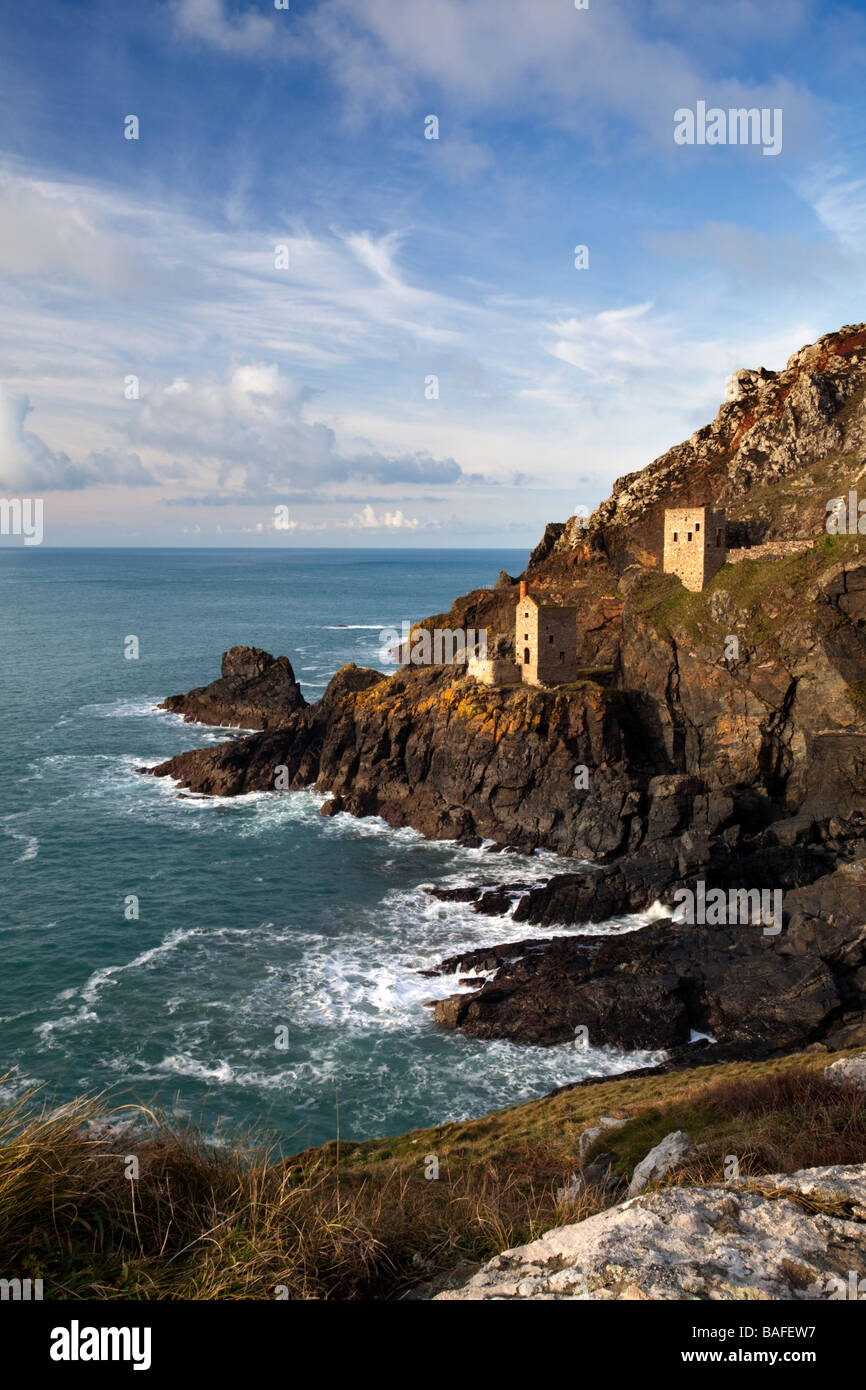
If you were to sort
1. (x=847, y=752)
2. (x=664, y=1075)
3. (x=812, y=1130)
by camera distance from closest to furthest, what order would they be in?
(x=812, y=1130) < (x=664, y=1075) < (x=847, y=752)

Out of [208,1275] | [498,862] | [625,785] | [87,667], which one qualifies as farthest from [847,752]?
[87,667]

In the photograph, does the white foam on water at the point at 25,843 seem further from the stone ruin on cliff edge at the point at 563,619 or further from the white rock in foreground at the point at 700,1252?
the white rock in foreground at the point at 700,1252

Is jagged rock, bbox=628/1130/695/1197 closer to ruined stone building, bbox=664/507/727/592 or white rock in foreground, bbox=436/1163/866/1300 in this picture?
white rock in foreground, bbox=436/1163/866/1300

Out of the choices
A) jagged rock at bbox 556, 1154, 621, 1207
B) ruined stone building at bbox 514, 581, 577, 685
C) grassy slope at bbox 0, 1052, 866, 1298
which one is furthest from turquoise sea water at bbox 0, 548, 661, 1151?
ruined stone building at bbox 514, 581, 577, 685

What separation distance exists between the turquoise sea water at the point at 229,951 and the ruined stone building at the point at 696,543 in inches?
936

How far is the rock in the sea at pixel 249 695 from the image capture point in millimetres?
67125

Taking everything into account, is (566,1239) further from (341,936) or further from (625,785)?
(625,785)

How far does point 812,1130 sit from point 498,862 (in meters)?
31.9

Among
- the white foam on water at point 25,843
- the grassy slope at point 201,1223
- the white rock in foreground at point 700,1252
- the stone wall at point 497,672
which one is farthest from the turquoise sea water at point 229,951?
the stone wall at point 497,672

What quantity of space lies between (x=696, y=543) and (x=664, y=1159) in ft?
155

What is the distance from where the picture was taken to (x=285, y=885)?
39688 millimetres

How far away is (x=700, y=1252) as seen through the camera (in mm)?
5180

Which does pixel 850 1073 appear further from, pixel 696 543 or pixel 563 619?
pixel 696 543
